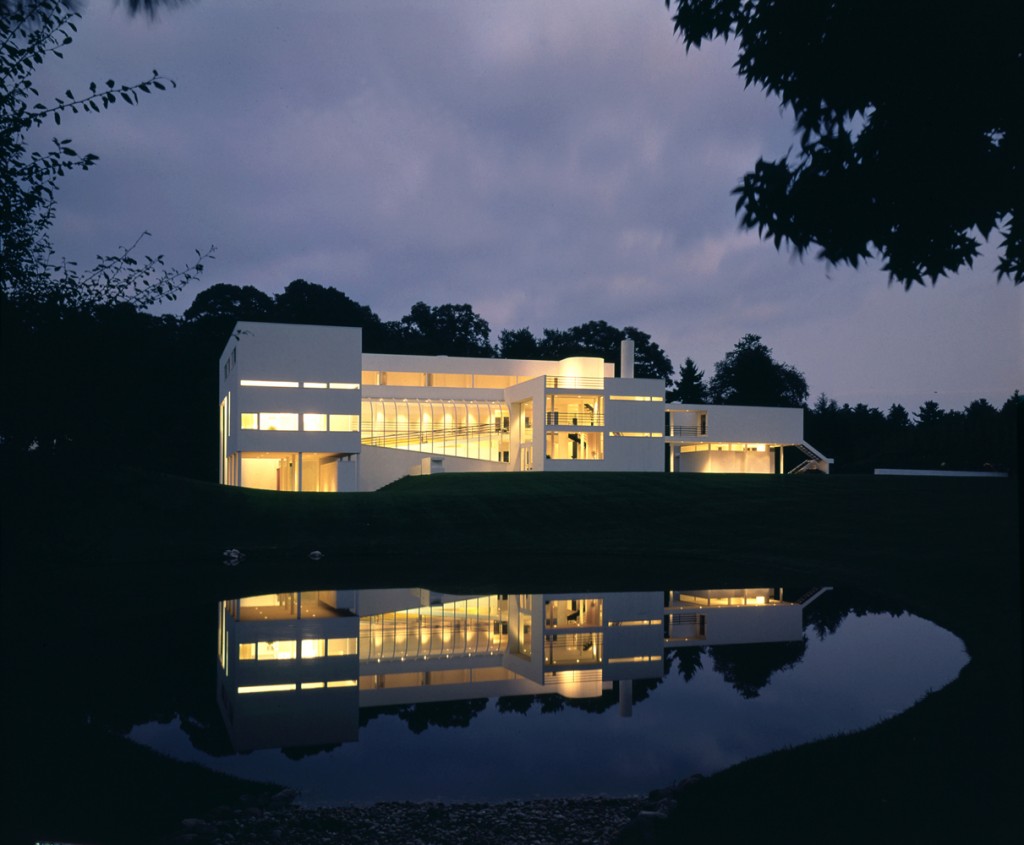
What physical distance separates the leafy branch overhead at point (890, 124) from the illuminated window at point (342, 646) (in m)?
8.17

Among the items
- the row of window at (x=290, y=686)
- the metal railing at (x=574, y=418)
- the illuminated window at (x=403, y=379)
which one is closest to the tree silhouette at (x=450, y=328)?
the illuminated window at (x=403, y=379)

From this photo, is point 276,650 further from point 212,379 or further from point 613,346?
point 613,346

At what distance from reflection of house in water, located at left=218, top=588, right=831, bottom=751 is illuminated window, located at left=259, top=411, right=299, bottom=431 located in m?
26.6

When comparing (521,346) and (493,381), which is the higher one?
→ (521,346)

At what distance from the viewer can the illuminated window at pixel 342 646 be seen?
11500 millimetres

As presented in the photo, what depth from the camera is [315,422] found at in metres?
42.8

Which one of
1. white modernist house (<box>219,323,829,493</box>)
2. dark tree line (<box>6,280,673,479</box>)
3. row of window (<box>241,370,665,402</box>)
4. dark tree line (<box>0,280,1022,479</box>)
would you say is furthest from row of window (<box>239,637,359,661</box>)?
row of window (<box>241,370,665,402</box>)

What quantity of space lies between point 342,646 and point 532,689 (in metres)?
3.72

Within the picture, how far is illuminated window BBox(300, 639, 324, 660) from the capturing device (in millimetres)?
11406

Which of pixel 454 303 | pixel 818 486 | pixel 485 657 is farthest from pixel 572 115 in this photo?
pixel 454 303

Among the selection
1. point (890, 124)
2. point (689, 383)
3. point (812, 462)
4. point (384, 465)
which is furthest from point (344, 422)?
point (689, 383)

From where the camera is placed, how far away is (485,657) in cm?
1130

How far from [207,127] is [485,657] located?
7.73 metres

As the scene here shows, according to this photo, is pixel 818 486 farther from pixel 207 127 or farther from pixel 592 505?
pixel 207 127
